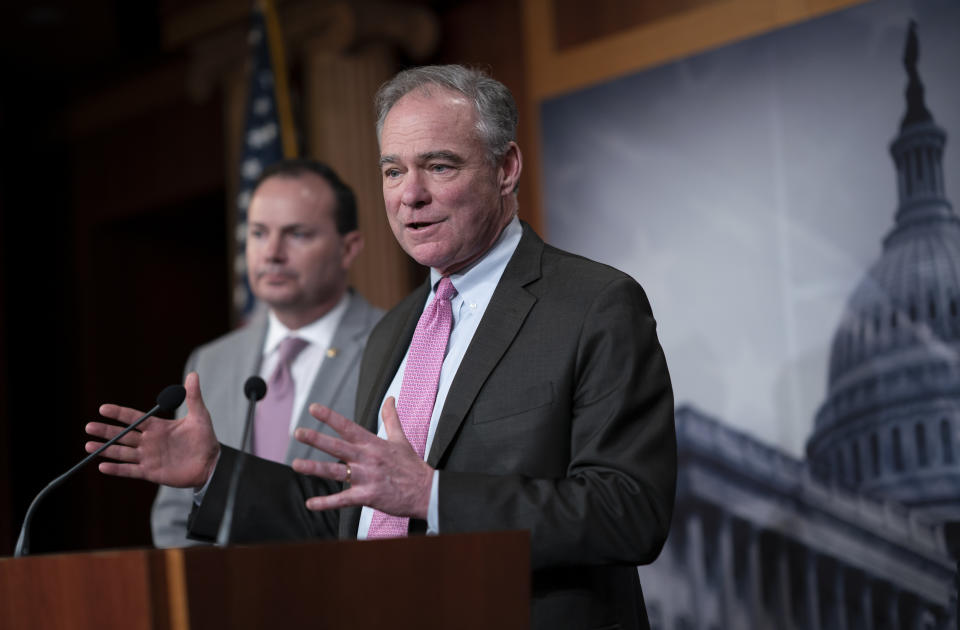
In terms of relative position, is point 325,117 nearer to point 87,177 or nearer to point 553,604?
point 87,177

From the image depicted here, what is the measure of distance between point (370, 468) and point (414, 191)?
0.65 m

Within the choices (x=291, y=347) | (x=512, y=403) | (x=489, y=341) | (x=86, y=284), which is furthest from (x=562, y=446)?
(x=86, y=284)

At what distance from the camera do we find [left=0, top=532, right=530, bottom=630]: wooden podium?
1255mm

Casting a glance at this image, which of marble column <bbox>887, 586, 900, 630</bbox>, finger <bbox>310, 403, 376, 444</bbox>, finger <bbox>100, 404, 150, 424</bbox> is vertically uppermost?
finger <bbox>100, 404, 150, 424</bbox>

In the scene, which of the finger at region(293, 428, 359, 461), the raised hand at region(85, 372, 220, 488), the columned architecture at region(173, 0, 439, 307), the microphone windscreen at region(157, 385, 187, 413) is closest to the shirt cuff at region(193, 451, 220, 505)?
the raised hand at region(85, 372, 220, 488)

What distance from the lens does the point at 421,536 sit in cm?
145

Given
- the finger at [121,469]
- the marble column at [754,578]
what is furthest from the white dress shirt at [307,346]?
the marble column at [754,578]

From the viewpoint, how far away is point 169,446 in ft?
6.33

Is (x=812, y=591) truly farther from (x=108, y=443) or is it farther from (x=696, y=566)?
(x=108, y=443)

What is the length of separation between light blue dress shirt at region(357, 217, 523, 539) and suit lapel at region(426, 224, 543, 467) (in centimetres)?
5

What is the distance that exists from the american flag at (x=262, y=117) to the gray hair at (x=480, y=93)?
2.94m

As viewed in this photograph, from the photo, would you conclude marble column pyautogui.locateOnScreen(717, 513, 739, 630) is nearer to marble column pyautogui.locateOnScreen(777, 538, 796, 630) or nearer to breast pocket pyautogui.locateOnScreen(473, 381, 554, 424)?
marble column pyautogui.locateOnScreen(777, 538, 796, 630)

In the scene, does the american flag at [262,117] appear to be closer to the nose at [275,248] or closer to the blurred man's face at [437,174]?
the nose at [275,248]

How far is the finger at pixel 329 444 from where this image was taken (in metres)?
1.51
